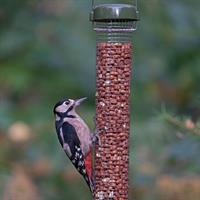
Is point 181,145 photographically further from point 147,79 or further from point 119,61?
point 147,79

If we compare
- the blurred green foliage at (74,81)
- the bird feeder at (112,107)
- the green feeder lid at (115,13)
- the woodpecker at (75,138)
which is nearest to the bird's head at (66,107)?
the woodpecker at (75,138)

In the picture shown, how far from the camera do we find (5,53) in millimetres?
12602

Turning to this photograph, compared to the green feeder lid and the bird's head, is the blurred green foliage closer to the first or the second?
the bird's head

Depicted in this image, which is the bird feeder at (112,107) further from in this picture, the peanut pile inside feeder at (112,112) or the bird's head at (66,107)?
the bird's head at (66,107)

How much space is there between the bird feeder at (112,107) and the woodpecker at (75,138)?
0.27 ft

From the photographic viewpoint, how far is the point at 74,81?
13.4 m

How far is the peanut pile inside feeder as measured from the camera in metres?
8.13

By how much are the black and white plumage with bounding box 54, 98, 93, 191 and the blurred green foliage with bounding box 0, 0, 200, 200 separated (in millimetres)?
1449

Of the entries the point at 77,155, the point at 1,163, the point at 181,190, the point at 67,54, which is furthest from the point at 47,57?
the point at 77,155

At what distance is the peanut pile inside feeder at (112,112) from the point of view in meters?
8.13

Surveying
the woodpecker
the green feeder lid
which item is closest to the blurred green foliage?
the woodpecker

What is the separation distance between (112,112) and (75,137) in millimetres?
329

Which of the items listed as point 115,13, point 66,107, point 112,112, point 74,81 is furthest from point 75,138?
point 74,81

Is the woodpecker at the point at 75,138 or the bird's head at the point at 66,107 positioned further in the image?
the bird's head at the point at 66,107
